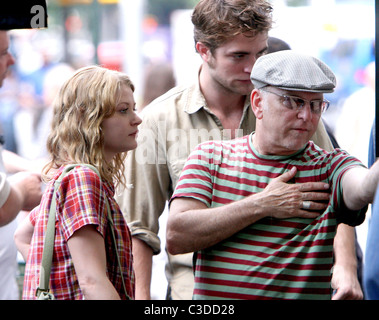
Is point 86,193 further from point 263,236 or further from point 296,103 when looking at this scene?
point 296,103

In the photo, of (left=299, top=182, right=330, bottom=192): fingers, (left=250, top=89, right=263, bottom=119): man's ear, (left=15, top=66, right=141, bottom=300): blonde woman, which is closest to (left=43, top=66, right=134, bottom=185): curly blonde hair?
(left=15, top=66, right=141, bottom=300): blonde woman

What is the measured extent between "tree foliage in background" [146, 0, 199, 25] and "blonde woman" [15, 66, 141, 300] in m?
1.20

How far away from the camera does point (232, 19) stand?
6.82ft

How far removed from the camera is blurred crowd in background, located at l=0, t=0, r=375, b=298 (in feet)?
8.79

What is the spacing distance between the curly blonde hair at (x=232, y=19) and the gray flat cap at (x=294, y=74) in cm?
35

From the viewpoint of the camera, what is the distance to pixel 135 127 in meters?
1.91

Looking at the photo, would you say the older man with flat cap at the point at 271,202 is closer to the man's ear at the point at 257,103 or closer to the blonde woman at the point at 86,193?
the man's ear at the point at 257,103

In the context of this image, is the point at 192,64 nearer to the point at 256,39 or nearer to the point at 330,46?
the point at 256,39

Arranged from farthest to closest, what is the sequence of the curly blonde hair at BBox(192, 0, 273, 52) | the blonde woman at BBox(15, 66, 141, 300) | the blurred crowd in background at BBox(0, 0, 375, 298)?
the blurred crowd in background at BBox(0, 0, 375, 298)
the curly blonde hair at BBox(192, 0, 273, 52)
the blonde woman at BBox(15, 66, 141, 300)

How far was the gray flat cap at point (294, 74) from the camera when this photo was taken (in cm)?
167

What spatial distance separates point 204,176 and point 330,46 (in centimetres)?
223

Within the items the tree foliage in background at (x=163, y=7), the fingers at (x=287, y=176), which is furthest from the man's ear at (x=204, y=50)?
the tree foliage in background at (x=163, y=7)

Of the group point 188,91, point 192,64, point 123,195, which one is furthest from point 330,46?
point 123,195

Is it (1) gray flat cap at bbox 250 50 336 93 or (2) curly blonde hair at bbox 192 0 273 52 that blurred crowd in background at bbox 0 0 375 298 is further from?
(1) gray flat cap at bbox 250 50 336 93
